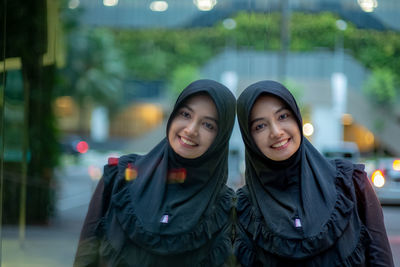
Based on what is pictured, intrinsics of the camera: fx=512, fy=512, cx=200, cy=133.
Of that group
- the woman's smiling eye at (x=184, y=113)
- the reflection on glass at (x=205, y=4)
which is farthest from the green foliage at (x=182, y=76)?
the woman's smiling eye at (x=184, y=113)

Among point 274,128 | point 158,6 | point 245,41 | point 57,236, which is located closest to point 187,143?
point 274,128

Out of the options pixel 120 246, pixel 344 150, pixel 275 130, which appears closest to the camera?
pixel 275 130

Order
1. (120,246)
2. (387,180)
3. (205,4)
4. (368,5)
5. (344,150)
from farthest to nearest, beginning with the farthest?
(205,4)
(368,5)
(344,150)
(387,180)
(120,246)

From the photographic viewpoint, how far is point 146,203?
1.75 meters

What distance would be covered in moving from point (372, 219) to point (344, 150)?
58 centimetres

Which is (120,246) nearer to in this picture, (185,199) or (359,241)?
(185,199)

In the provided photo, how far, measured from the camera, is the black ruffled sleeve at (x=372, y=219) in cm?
170

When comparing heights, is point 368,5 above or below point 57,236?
above

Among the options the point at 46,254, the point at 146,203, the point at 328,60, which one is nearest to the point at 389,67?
the point at 328,60

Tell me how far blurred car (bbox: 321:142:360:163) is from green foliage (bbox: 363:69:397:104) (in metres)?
0.27

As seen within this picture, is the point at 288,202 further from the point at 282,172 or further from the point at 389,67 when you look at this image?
the point at 389,67

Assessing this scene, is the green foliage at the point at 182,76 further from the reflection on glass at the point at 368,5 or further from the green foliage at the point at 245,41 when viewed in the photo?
the reflection on glass at the point at 368,5

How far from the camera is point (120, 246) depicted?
5.83ft

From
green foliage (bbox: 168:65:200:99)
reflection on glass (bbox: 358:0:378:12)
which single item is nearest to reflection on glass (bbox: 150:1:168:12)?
green foliage (bbox: 168:65:200:99)
